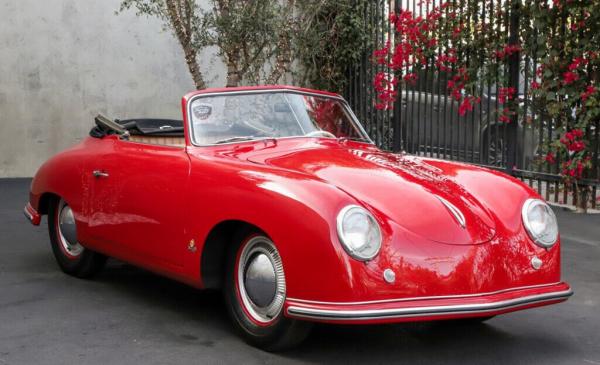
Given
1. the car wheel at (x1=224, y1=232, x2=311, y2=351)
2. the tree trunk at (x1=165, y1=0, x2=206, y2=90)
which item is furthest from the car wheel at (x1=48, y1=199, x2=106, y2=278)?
the tree trunk at (x1=165, y1=0, x2=206, y2=90)

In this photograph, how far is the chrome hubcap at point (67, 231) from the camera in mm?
6270

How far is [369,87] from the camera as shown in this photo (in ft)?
42.2

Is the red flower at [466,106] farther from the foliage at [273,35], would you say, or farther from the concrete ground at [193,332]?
the concrete ground at [193,332]

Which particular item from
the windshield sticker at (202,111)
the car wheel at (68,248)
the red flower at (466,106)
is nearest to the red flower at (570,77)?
the red flower at (466,106)

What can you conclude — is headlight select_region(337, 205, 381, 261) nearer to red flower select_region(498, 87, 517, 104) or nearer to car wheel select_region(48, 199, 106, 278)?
car wheel select_region(48, 199, 106, 278)

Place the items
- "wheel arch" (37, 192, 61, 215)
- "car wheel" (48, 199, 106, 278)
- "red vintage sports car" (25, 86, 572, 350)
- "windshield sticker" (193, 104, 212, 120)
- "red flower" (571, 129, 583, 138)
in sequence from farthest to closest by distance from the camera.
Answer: "red flower" (571, 129, 583, 138) < "wheel arch" (37, 192, 61, 215) < "car wheel" (48, 199, 106, 278) < "windshield sticker" (193, 104, 212, 120) < "red vintage sports car" (25, 86, 572, 350)

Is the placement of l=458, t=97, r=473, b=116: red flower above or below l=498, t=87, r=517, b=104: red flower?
below

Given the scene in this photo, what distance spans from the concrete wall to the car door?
7481 millimetres

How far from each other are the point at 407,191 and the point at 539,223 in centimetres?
72

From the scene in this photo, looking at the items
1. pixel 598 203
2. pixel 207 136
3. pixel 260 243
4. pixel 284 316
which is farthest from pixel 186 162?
pixel 598 203

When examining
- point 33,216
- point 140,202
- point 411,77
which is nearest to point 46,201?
point 33,216

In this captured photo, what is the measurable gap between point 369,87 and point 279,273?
343 inches

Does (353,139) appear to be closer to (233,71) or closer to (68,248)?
(68,248)

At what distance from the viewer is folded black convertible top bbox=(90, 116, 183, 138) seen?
20.8 ft
